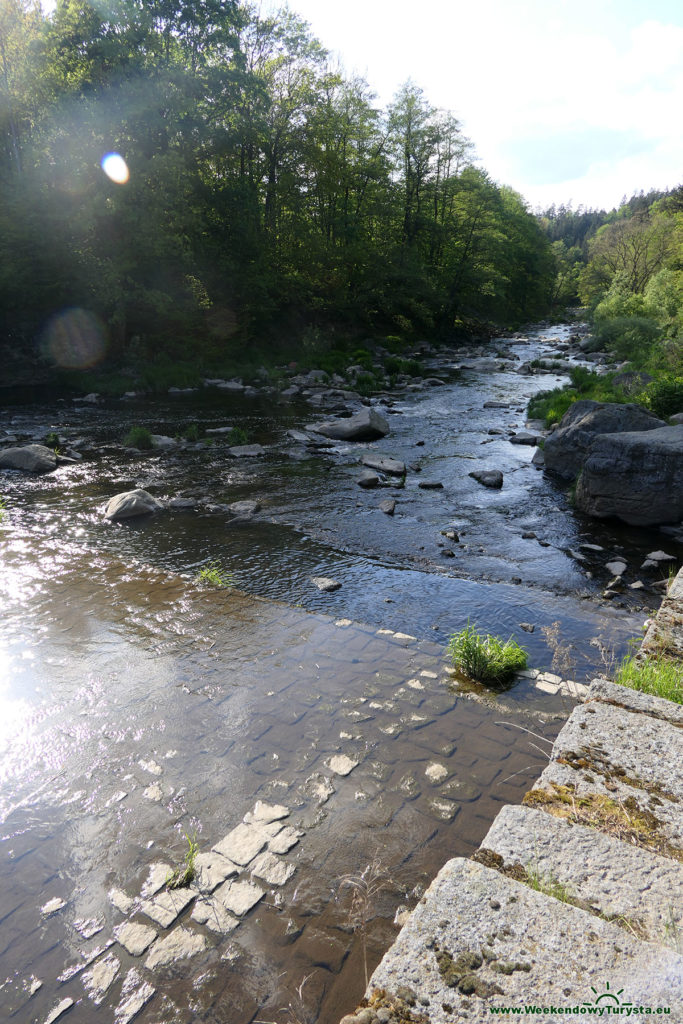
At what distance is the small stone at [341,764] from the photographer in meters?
4.32

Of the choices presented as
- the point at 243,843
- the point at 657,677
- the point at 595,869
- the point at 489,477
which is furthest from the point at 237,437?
the point at 595,869

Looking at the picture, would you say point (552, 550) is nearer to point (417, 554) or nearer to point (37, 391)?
point (417, 554)

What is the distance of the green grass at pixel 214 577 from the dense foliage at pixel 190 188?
21096 millimetres

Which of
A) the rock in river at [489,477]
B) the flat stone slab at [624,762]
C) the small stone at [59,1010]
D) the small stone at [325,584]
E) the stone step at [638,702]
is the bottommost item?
the rock in river at [489,477]

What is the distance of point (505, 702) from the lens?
5238 mm

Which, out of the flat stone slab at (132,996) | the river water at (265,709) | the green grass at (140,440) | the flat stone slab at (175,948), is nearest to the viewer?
the flat stone slab at (132,996)

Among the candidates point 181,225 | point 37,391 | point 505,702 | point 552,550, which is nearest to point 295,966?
point 505,702

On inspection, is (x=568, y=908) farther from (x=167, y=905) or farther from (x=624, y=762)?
(x=167, y=905)

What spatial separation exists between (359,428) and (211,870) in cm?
1442

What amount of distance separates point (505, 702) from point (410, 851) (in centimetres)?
199

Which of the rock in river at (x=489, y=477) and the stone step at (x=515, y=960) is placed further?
the rock in river at (x=489, y=477)

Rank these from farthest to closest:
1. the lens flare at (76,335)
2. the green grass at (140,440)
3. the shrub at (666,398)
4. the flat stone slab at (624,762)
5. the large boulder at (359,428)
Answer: the lens flare at (76,335) < the large boulder at (359,428) < the green grass at (140,440) < the shrub at (666,398) < the flat stone slab at (624,762)

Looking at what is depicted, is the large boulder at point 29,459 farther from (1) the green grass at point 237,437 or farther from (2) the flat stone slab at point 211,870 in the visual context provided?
(2) the flat stone slab at point 211,870

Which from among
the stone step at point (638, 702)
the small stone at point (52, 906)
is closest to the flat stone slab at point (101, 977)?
the small stone at point (52, 906)
